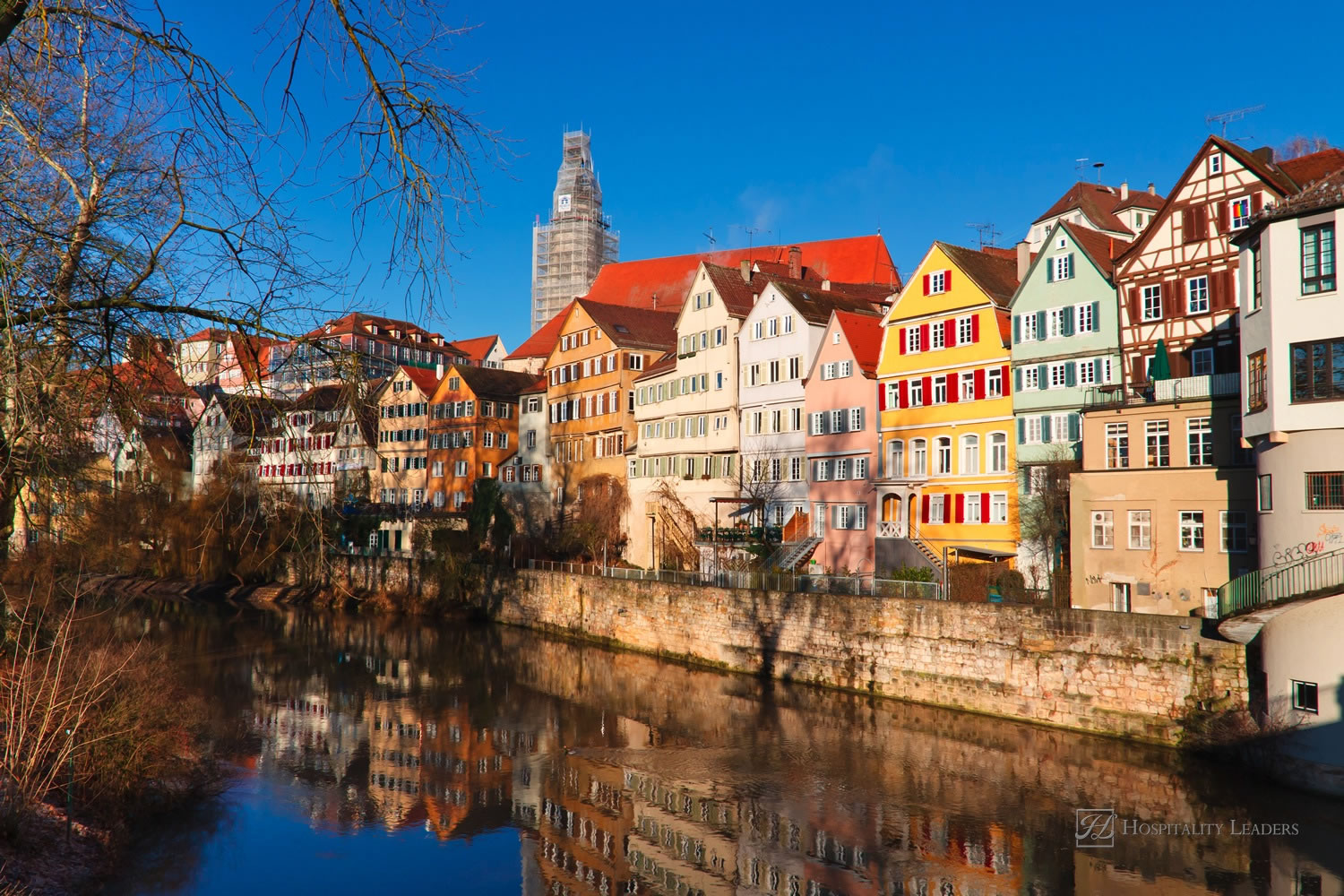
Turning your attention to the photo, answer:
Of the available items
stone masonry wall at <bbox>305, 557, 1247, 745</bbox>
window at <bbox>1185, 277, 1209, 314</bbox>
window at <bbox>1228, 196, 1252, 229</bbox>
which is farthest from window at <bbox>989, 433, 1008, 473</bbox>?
window at <bbox>1228, 196, 1252, 229</bbox>

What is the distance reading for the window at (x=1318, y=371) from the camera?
1895cm

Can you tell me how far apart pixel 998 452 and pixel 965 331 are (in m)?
4.31

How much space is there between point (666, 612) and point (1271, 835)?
2118cm

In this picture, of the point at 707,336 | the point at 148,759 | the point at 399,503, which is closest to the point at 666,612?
the point at 707,336

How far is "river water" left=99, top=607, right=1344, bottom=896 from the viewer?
1522 centimetres

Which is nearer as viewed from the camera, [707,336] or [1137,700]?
[1137,700]

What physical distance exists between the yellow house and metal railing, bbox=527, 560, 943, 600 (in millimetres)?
3700

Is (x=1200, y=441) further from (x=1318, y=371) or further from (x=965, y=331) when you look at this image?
(x=965, y=331)

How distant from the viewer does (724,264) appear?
260ft

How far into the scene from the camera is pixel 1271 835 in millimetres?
Result: 16531

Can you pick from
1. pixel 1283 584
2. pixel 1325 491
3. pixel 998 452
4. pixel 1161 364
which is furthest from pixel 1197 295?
pixel 1283 584

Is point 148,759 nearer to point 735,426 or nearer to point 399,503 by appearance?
point 735,426

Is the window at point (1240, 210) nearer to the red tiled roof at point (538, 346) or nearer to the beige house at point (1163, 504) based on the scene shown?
the beige house at point (1163, 504)

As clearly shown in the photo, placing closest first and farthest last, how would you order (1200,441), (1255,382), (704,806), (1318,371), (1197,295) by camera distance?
1. (704,806)
2. (1318,371)
3. (1255,382)
4. (1200,441)
5. (1197,295)
